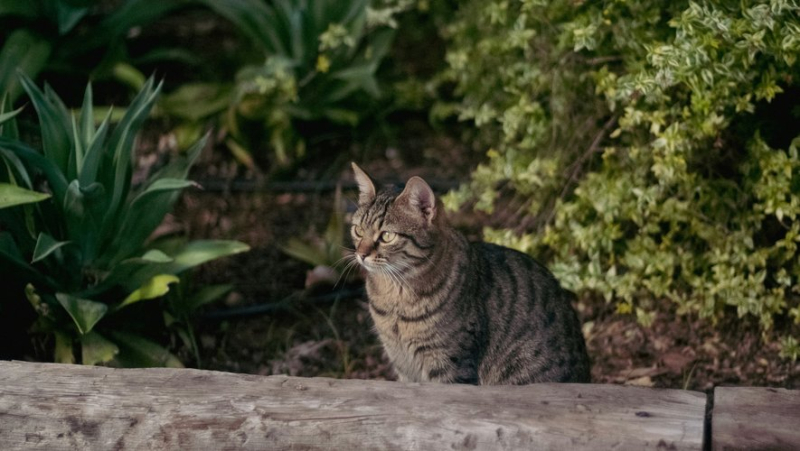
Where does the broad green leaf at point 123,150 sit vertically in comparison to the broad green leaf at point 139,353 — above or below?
above

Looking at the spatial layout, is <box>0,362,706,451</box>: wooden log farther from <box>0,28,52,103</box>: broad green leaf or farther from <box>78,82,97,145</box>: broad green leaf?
<box>0,28,52,103</box>: broad green leaf

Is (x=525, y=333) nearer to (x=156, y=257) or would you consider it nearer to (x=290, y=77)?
(x=156, y=257)

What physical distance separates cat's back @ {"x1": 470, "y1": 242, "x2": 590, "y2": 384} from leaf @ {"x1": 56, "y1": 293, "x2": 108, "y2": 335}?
4.55 ft

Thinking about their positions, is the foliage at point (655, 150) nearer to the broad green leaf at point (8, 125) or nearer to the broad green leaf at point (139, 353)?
the broad green leaf at point (139, 353)

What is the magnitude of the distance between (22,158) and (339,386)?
5.41ft

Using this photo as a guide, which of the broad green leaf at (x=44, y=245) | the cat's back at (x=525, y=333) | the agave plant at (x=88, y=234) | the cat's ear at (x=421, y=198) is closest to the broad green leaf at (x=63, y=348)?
the agave plant at (x=88, y=234)

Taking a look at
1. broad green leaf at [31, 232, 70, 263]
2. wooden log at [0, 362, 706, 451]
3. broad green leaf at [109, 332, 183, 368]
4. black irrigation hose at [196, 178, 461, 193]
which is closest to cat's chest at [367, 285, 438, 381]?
wooden log at [0, 362, 706, 451]

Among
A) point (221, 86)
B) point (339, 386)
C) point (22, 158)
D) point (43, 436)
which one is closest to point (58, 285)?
point (22, 158)

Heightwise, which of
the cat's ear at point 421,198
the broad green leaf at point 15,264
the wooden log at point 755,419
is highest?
the cat's ear at point 421,198

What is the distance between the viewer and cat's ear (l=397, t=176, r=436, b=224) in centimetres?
373

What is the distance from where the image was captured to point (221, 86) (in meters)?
5.91

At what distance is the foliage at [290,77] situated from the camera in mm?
5715

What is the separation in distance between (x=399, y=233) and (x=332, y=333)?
1159 millimetres

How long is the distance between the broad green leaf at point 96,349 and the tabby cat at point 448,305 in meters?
1.02
